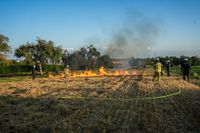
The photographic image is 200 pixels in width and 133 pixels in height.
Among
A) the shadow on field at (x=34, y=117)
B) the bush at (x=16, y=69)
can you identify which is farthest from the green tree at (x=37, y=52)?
the shadow on field at (x=34, y=117)

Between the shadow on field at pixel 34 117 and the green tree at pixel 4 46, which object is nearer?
the shadow on field at pixel 34 117

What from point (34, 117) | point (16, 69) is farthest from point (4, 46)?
point (34, 117)

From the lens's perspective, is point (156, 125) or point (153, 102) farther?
point (153, 102)

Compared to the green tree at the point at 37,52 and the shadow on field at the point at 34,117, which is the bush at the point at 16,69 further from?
the shadow on field at the point at 34,117

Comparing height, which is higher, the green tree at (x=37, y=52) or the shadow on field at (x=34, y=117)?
the green tree at (x=37, y=52)

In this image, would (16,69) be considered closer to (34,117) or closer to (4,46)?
(4,46)

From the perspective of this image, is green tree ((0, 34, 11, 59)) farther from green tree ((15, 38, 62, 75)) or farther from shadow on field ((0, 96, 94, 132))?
shadow on field ((0, 96, 94, 132))

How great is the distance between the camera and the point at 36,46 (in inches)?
2375

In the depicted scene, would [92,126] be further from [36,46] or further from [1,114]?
[36,46]

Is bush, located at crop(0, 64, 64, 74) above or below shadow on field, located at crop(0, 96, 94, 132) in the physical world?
above

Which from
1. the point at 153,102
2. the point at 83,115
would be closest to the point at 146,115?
the point at 83,115

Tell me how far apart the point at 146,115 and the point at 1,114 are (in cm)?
552

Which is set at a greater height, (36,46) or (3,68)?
(36,46)

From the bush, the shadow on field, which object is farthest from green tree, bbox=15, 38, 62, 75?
the shadow on field
